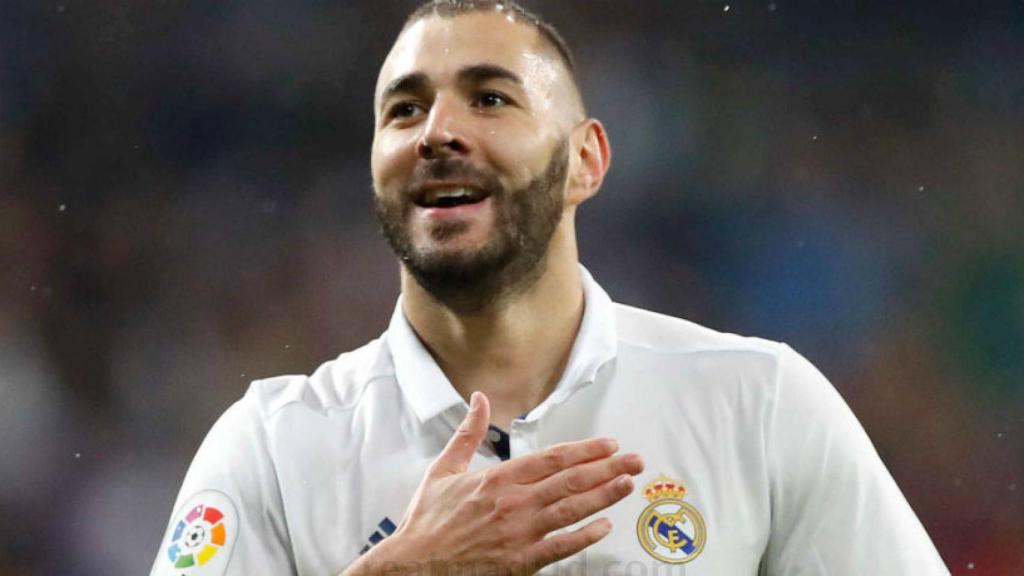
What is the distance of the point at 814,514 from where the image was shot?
208cm

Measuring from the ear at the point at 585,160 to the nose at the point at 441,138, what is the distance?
10.9 inches

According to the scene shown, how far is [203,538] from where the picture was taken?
2078mm

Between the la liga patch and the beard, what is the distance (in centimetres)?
49

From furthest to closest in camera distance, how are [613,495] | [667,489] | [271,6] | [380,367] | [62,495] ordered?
[271,6], [62,495], [380,367], [667,489], [613,495]

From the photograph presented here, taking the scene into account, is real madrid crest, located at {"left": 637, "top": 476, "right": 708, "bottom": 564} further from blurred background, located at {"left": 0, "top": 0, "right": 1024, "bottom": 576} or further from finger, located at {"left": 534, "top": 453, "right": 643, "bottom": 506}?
blurred background, located at {"left": 0, "top": 0, "right": 1024, "bottom": 576}

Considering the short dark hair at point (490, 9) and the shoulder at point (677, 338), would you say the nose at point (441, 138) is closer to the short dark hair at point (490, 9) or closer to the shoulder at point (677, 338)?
the short dark hair at point (490, 9)

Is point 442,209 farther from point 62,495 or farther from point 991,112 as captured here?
point 991,112

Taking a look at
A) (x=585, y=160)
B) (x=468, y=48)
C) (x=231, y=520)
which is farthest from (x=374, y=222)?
(x=231, y=520)

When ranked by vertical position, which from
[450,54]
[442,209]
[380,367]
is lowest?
[380,367]

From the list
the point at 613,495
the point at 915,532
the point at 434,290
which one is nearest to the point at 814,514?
the point at 915,532

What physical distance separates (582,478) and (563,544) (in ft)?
0.31

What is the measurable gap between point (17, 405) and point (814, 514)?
8.91ft

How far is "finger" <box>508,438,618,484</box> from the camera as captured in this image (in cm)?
179

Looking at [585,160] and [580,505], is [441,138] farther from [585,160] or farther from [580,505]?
[580,505]
